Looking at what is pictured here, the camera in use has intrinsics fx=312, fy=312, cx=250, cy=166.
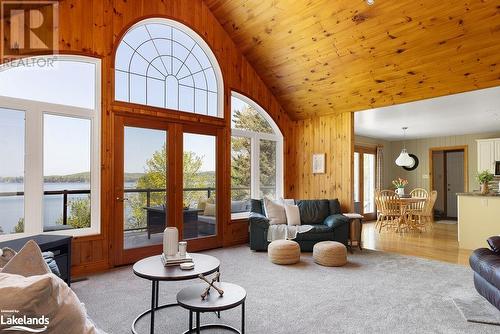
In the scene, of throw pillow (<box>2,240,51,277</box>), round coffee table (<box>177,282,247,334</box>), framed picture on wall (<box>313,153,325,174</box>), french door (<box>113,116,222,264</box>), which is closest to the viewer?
throw pillow (<box>2,240,51,277</box>)

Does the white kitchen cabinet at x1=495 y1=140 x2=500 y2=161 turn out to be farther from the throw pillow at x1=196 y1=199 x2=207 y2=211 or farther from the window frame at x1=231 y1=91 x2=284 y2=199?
the throw pillow at x1=196 y1=199 x2=207 y2=211

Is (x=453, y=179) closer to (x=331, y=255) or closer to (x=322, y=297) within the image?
(x=331, y=255)

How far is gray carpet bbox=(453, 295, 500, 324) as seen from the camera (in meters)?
2.54

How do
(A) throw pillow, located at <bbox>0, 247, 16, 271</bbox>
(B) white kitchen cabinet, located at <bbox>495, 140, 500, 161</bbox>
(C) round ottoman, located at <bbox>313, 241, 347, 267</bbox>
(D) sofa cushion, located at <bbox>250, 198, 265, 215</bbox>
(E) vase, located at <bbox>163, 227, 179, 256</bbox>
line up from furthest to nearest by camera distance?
(B) white kitchen cabinet, located at <bbox>495, 140, 500, 161</bbox> < (D) sofa cushion, located at <bbox>250, 198, 265, 215</bbox> < (C) round ottoman, located at <bbox>313, 241, 347, 267</bbox> < (E) vase, located at <bbox>163, 227, 179, 256</bbox> < (A) throw pillow, located at <bbox>0, 247, 16, 271</bbox>

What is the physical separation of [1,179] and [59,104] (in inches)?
40.6

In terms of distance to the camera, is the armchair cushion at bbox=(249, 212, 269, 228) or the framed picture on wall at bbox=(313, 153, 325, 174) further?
the framed picture on wall at bbox=(313, 153, 325, 174)

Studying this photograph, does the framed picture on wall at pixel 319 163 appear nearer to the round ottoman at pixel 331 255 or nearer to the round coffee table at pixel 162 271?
the round ottoman at pixel 331 255

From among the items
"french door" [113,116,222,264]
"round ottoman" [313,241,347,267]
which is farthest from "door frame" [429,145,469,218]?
"french door" [113,116,222,264]

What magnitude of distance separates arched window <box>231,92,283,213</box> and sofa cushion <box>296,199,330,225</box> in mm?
891

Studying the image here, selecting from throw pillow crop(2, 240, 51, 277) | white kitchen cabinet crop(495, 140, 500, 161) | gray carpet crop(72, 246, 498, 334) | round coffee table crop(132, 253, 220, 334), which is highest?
white kitchen cabinet crop(495, 140, 500, 161)

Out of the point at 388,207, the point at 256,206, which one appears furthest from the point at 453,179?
the point at 256,206

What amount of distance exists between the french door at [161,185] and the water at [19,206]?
0.62 meters

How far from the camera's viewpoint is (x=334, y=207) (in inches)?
212

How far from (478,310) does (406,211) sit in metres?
4.56
